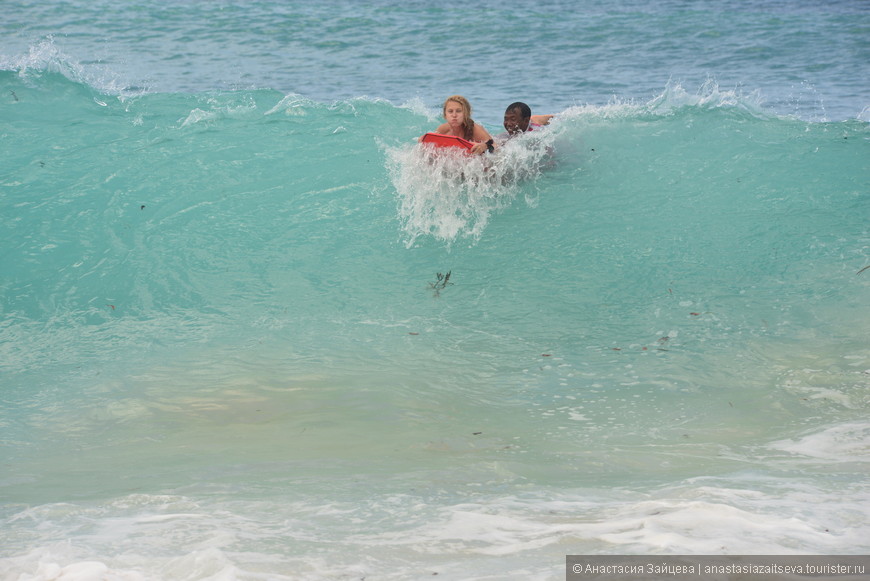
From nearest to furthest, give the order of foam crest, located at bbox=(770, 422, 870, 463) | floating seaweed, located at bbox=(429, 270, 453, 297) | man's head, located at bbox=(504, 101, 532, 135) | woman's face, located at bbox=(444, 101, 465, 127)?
foam crest, located at bbox=(770, 422, 870, 463), floating seaweed, located at bbox=(429, 270, 453, 297), woman's face, located at bbox=(444, 101, 465, 127), man's head, located at bbox=(504, 101, 532, 135)

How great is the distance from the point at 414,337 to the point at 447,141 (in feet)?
8.62

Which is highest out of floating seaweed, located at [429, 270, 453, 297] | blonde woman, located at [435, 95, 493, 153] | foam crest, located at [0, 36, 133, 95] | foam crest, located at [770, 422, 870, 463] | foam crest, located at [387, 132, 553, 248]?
foam crest, located at [0, 36, 133, 95]

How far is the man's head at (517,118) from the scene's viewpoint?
28.0ft

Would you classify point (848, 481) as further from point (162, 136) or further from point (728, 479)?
point (162, 136)

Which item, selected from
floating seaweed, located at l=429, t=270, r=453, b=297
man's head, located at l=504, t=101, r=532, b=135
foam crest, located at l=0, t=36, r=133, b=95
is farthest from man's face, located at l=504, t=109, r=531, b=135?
foam crest, located at l=0, t=36, r=133, b=95

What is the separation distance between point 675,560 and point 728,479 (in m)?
1.00

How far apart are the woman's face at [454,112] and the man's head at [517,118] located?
619 millimetres

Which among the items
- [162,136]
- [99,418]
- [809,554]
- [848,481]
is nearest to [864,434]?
[848,481]

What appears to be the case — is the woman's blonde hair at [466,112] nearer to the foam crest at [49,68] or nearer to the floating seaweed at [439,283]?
the floating seaweed at [439,283]

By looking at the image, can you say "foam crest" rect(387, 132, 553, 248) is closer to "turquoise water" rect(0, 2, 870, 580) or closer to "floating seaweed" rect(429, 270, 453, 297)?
"turquoise water" rect(0, 2, 870, 580)

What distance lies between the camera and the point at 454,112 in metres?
8.07

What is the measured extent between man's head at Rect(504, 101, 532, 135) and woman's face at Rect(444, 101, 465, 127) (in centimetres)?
62

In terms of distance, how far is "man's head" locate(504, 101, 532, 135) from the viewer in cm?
854

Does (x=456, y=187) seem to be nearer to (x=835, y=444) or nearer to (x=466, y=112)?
(x=466, y=112)
